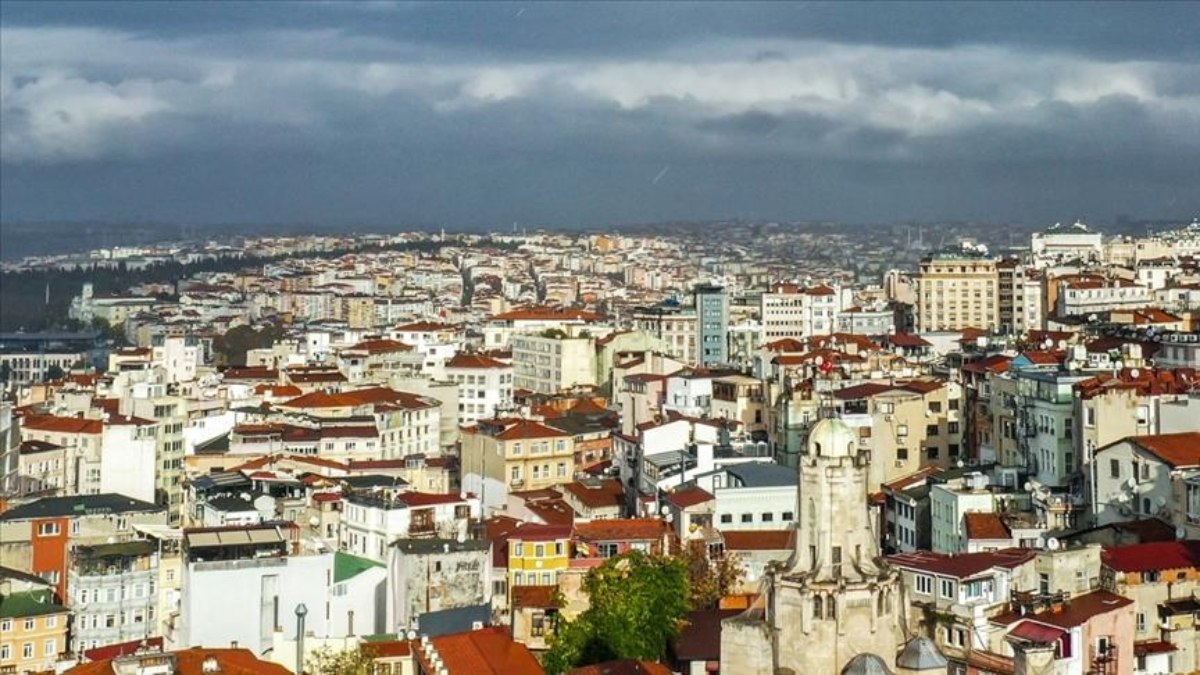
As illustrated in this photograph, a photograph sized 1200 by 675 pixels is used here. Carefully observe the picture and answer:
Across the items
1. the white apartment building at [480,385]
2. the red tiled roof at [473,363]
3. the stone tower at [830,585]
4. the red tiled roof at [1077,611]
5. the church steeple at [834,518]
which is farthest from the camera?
the red tiled roof at [473,363]

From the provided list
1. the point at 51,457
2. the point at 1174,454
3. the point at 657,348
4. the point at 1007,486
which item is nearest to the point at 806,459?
the point at 1174,454

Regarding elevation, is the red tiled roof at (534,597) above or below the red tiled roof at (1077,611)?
below

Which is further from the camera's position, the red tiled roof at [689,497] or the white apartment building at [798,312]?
the white apartment building at [798,312]

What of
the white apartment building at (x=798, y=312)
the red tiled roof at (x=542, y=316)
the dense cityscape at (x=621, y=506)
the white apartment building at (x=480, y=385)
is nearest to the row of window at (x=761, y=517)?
the dense cityscape at (x=621, y=506)

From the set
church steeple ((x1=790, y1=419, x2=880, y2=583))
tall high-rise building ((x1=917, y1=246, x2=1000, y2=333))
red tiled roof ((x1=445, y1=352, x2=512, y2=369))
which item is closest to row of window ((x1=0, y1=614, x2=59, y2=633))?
church steeple ((x1=790, y1=419, x2=880, y2=583))

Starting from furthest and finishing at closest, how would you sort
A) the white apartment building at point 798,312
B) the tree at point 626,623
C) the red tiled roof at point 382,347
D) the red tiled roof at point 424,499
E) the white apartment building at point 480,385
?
the white apartment building at point 798,312, the red tiled roof at point 382,347, the white apartment building at point 480,385, the red tiled roof at point 424,499, the tree at point 626,623

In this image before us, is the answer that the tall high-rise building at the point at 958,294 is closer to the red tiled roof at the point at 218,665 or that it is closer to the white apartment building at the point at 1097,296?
the white apartment building at the point at 1097,296
